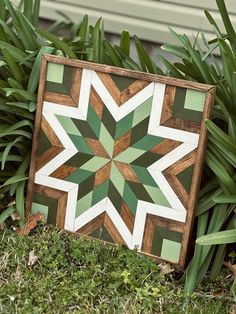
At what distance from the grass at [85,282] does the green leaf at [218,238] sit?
26 centimetres

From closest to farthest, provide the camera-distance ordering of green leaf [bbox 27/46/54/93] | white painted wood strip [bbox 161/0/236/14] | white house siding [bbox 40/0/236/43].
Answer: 1. green leaf [bbox 27/46/54/93]
2. white painted wood strip [bbox 161/0/236/14]
3. white house siding [bbox 40/0/236/43]

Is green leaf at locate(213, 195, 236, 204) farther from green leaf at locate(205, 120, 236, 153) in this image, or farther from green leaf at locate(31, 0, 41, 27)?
green leaf at locate(31, 0, 41, 27)

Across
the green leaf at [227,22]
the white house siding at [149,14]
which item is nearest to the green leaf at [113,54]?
the green leaf at [227,22]

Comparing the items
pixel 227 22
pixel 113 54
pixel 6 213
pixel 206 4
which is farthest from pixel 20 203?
pixel 206 4

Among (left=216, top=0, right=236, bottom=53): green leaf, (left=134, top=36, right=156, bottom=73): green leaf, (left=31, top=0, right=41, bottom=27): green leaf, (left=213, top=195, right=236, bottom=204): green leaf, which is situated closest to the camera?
(left=213, top=195, right=236, bottom=204): green leaf

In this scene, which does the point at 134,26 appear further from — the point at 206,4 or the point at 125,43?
the point at 125,43

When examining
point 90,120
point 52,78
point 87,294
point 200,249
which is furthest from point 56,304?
point 52,78

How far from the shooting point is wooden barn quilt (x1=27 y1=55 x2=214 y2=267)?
3.29m

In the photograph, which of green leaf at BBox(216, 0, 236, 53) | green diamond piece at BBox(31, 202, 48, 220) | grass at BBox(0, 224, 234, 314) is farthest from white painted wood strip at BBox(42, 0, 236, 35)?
grass at BBox(0, 224, 234, 314)

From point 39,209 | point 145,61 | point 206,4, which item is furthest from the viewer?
point 206,4

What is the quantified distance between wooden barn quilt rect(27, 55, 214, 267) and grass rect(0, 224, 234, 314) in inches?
4.8

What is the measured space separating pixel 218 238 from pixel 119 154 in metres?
0.66

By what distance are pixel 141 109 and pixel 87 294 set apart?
3.07 ft

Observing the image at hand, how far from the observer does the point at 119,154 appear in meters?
3.43
